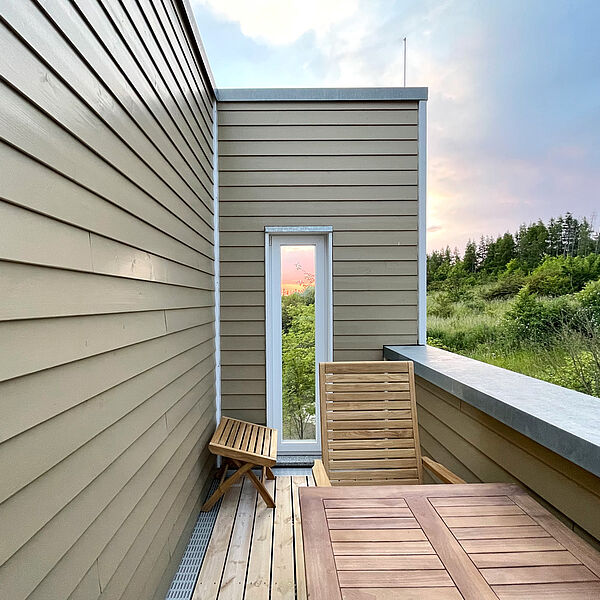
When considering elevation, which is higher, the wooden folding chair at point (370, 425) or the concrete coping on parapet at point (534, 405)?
the concrete coping on parapet at point (534, 405)

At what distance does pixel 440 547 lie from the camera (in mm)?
1138

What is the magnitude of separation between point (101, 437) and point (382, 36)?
226 inches

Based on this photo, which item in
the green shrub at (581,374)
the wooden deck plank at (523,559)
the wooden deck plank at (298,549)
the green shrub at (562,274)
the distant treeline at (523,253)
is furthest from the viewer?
the distant treeline at (523,253)

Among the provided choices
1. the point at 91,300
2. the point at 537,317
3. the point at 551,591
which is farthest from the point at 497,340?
the point at 91,300

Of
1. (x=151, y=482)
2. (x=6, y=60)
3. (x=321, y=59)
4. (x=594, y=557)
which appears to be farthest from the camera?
(x=321, y=59)

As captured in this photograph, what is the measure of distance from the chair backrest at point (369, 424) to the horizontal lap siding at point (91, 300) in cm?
84

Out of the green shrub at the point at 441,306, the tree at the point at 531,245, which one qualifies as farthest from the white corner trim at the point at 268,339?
the tree at the point at 531,245

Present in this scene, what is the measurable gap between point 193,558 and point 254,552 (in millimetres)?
345

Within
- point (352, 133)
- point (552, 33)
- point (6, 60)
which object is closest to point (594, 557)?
point (6, 60)

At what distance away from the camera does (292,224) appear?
3670mm

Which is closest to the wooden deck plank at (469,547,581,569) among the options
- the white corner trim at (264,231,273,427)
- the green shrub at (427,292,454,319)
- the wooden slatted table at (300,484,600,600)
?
the wooden slatted table at (300,484,600,600)

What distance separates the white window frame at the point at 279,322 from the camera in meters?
3.71

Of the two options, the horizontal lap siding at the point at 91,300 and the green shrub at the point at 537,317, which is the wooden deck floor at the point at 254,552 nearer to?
the horizontal lap siding at the point at 91,300

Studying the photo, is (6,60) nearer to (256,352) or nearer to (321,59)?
(256,352)
